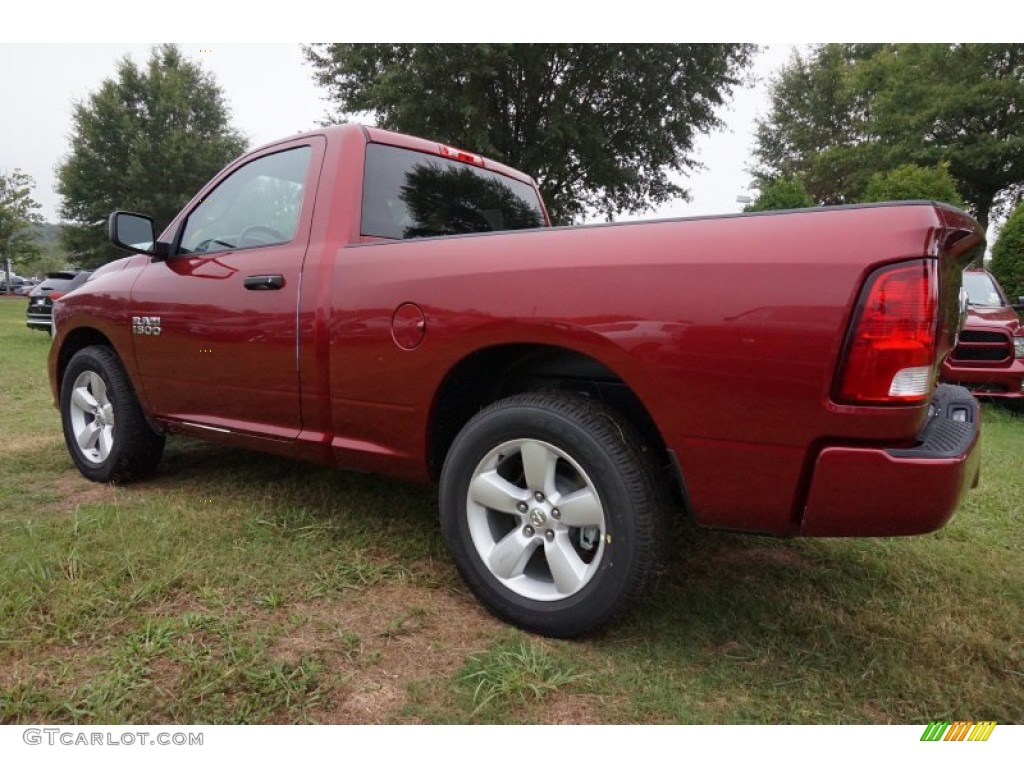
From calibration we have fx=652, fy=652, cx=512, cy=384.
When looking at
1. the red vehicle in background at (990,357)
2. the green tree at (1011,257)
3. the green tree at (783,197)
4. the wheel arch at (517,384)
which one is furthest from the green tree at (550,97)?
the wheel arch at (517,384)

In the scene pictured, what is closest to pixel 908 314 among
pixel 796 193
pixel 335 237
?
pixel 335 237

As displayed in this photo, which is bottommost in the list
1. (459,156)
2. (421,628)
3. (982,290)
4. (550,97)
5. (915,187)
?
(421,628)

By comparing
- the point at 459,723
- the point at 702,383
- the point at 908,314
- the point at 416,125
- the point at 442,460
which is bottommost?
the point at 459,723

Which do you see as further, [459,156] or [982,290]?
[982,290]

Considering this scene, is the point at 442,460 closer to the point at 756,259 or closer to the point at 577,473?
the point at 577,473

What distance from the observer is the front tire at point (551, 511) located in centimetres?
187

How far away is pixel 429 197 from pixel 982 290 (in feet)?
23.2

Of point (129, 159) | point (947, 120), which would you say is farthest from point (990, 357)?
point (129, 159)

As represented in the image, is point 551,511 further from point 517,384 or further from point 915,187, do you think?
point 915,187

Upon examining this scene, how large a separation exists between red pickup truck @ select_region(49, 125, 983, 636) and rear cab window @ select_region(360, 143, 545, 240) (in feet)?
0.04

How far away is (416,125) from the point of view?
1335 centimetres

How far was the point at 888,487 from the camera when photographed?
5.17 feet

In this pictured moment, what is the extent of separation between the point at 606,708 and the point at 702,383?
2.94ft

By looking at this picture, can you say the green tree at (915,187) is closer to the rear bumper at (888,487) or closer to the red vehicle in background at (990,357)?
the red vehicle in background at (990,357)
